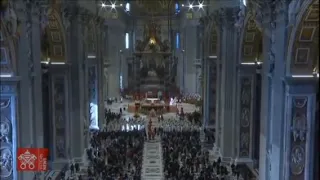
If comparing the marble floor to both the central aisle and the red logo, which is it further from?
the red logo

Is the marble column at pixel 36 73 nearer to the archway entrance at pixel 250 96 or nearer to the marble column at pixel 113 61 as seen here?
the archway entrance at pixel 250 96

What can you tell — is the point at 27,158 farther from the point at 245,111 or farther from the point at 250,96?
the point at 250,96

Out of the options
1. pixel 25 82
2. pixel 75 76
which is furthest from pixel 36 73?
pixel 75 76

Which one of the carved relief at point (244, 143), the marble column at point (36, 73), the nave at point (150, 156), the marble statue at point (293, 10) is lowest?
the nave at point (150, 156)

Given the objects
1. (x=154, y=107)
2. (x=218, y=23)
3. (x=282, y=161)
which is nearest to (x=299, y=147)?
(x=282, y=161)

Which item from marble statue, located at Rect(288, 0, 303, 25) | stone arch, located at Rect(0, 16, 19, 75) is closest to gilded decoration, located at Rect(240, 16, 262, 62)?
marble statue, located at Rect(288, 0, 303, 25)

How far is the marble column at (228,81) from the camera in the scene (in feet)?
72.4

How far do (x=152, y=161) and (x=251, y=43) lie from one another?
8666 mm

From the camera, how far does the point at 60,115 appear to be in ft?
70.9

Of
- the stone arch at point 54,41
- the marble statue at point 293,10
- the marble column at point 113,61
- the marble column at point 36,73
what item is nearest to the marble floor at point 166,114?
the marble column at point 113,61

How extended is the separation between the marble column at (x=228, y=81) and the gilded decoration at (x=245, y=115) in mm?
428

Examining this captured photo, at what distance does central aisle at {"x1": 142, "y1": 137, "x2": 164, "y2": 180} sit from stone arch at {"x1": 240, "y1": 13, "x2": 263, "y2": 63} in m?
7.20

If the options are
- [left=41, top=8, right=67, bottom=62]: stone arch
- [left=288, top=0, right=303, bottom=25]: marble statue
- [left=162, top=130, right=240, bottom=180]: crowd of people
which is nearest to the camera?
[left=288, top=0, right=303, bottom=25]: marble statue

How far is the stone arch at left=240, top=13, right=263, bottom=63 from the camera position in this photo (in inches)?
795
